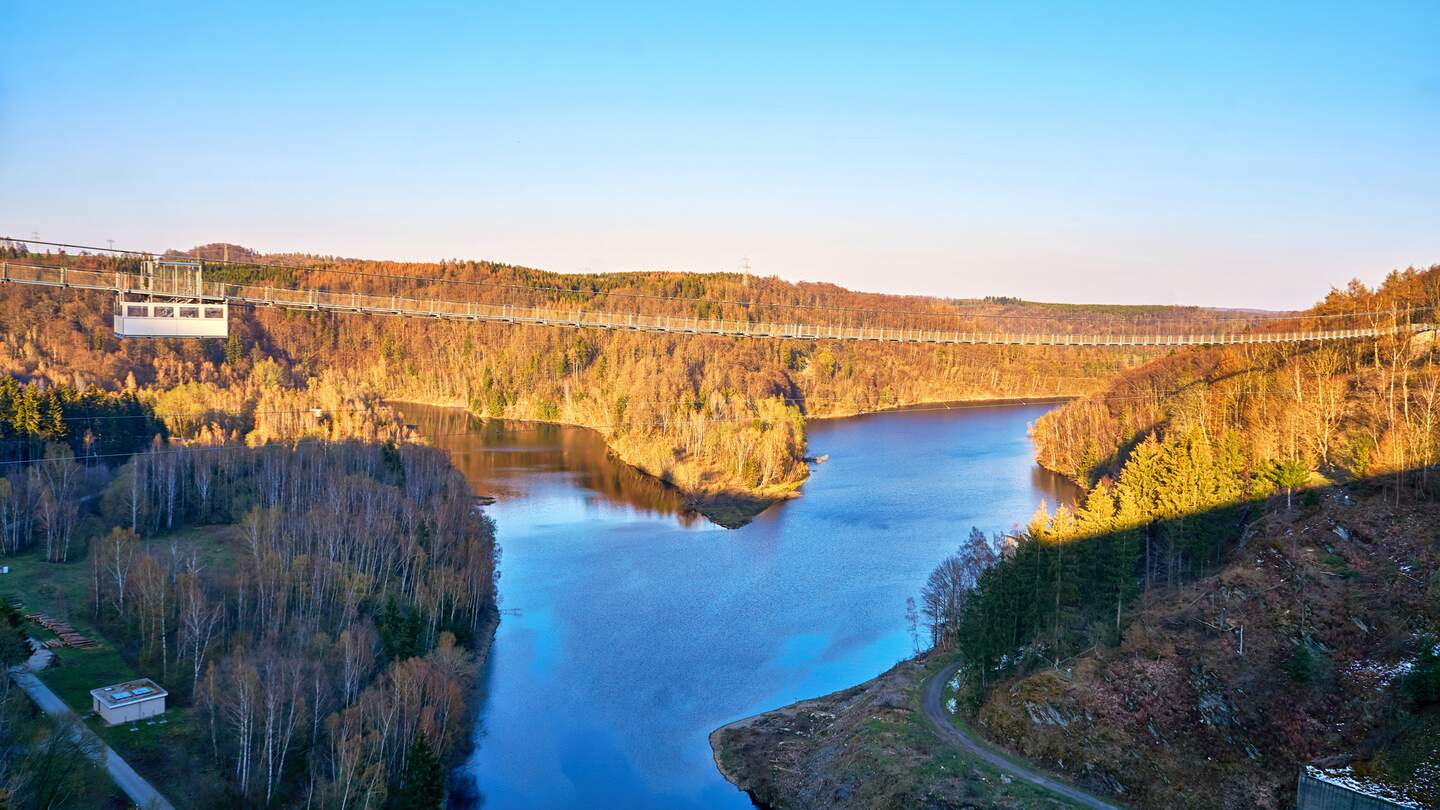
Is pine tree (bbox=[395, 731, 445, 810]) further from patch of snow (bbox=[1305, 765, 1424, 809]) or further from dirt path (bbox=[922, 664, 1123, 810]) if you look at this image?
patch of snow (bbox=[1305, 765, 1424, 809])

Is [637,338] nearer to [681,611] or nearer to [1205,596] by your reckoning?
[681,611]

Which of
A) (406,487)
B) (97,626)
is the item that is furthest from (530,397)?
(97,626)

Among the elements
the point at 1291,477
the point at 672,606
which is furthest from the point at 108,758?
the point at 1291,477

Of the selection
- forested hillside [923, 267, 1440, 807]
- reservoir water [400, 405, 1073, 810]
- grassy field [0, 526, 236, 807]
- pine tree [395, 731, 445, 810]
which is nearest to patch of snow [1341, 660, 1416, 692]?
forested hillside [923, 267, 1440, 807]

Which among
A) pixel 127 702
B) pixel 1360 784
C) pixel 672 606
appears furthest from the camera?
pixel 672 606

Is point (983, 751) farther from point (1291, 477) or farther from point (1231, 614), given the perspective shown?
point (1291, 477)

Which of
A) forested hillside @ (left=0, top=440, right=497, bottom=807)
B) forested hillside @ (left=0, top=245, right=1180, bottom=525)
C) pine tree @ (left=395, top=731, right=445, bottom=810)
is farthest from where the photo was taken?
forested hillside @ (left=0, top=245, right=1180, bottom=525)
